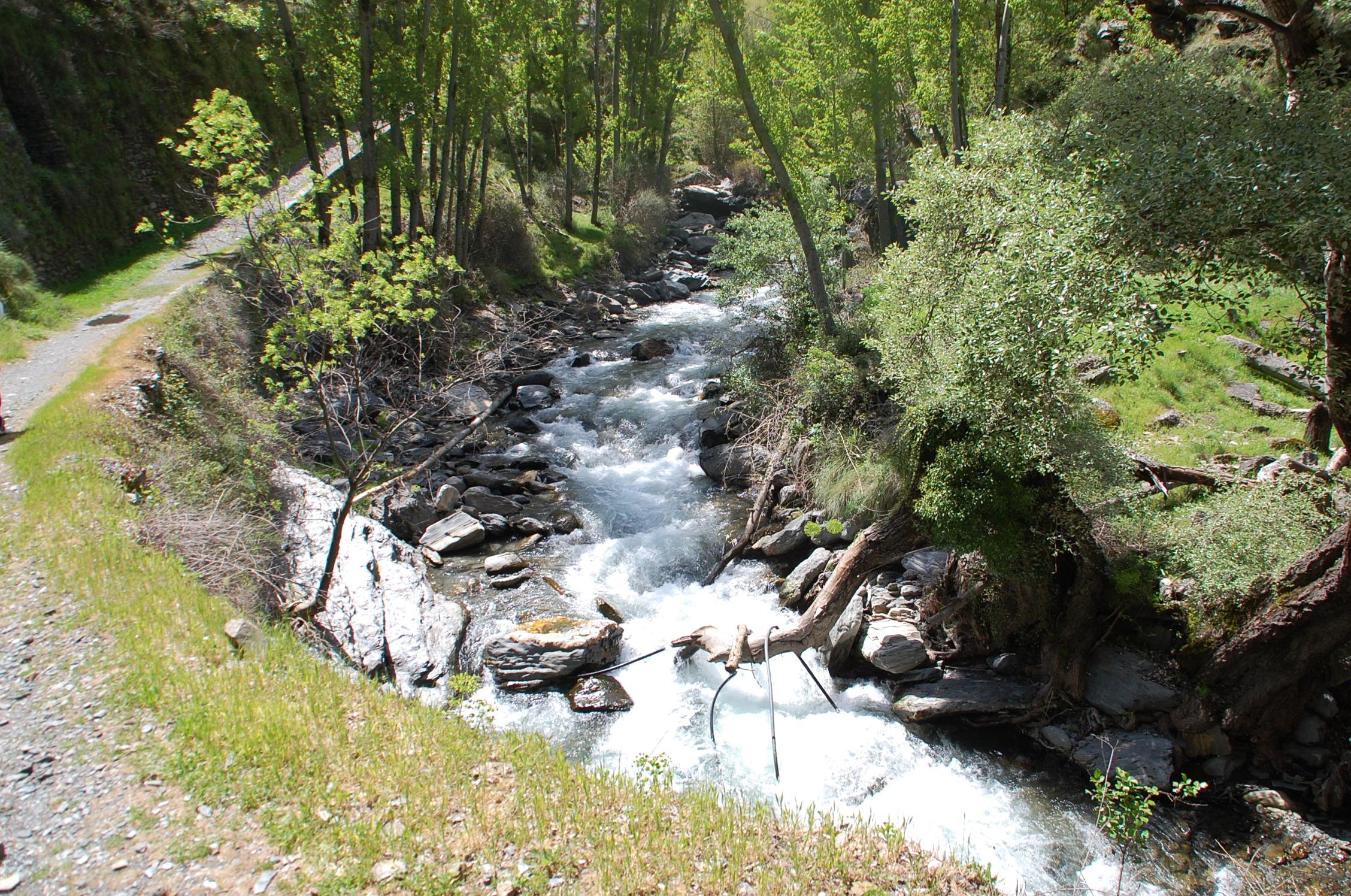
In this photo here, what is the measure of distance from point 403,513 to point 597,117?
2556cm

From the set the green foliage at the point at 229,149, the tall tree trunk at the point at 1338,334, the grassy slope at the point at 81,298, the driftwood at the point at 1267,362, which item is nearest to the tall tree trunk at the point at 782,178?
the driftwood at the point at 1267,362

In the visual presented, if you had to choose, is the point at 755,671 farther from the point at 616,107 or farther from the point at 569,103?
the point at 616,107

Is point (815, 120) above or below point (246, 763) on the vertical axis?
above

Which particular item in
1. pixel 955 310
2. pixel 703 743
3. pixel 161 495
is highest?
pixel 955 310

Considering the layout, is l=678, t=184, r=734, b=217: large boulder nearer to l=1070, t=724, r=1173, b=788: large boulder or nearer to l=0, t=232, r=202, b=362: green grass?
l=0, t=232, r=202, b=362: green grass

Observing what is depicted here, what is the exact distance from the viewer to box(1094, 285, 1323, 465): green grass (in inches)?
502

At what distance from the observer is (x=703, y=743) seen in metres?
9.88

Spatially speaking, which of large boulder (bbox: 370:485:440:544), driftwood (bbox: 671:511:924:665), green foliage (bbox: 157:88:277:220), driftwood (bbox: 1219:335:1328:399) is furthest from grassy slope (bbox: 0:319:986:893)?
driftwood (bbox: 1219:335:1328:399)

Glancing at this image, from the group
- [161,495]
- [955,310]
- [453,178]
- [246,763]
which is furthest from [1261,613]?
[453,178]

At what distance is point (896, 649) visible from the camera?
34.8 feet

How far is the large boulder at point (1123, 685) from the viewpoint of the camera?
944 centimetres

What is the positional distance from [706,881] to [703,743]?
12.2ft

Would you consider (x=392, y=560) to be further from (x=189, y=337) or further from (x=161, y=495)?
(x=189, y=337)

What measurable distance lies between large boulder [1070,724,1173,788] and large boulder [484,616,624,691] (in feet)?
20.9
